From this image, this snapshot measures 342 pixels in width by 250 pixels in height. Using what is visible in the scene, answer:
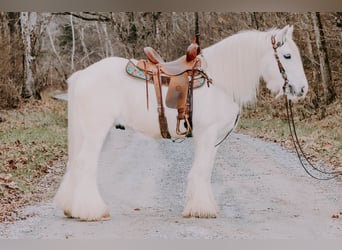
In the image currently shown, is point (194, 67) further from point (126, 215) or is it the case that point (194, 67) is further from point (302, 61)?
point (126, 215)

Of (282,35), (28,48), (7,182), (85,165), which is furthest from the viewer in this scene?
(28,48)

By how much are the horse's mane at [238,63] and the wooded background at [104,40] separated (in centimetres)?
23

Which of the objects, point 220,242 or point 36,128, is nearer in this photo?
point 220,242

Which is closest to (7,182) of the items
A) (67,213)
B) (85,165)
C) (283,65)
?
(67,213)

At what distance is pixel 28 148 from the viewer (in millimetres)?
4004

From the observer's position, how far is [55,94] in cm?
397

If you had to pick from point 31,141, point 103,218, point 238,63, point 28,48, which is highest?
point 28,48

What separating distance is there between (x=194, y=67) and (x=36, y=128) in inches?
45.9

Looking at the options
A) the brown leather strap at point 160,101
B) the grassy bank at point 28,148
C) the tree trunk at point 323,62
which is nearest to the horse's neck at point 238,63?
the brown leather strap at point 160,101

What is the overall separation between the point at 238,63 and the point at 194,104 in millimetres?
379

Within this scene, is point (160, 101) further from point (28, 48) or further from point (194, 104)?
point (28, 48)

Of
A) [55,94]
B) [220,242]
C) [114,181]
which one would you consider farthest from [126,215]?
[55,94]

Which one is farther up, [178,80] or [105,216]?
[178,80]

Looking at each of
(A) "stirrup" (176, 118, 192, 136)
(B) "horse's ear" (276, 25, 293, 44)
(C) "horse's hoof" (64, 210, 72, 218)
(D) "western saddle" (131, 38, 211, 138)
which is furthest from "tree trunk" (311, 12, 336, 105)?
(C) "horse's hoof" (64, 210, 72, 218)
